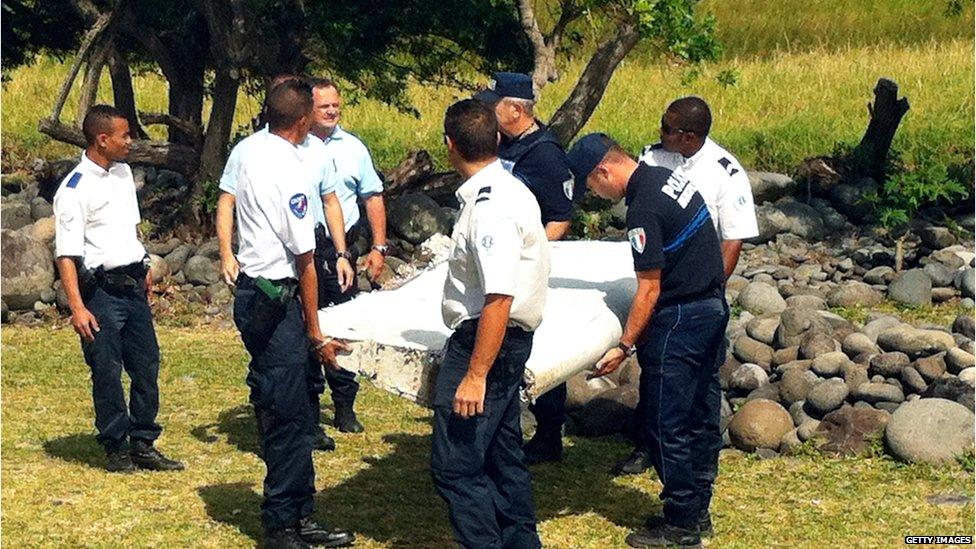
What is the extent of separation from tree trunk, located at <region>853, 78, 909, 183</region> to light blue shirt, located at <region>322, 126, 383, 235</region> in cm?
802

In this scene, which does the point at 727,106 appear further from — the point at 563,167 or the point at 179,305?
the point at 563,167

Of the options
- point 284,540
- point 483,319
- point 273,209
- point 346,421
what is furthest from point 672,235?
point 346,421

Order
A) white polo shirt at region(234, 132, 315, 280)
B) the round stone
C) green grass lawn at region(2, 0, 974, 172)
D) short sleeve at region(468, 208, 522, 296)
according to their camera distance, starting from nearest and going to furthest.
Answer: short sleeve at region(468, 208, 522, 296) < white polo shirt at region(234, 132, 315, 280) < the round stone < green grass lawn at region(2, 0, 974, 172)

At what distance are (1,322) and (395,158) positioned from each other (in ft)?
19.9

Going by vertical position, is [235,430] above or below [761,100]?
below

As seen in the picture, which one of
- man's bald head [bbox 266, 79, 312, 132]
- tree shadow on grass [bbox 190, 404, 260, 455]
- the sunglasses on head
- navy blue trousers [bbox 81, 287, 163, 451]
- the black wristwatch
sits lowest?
tree shadow on grass [bbox 190, 404, 260, 455]

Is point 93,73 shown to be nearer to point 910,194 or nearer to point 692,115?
point 910,194

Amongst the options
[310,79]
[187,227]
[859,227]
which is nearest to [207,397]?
[310,79]

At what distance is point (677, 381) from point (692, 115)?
1212 millimetres

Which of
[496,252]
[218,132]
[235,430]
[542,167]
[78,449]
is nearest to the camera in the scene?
[496,252]

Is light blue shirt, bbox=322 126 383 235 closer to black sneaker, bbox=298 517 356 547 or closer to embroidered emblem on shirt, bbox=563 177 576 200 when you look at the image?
embroidered emblem on shirt, bbox=563 177 576 200

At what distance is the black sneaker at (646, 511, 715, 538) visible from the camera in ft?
21.6

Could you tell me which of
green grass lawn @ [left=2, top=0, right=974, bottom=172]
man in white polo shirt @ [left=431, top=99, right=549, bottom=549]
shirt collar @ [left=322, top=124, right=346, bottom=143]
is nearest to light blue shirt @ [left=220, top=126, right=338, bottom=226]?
shirt collar @ [left=322, top=124, right=346, bottom=143]

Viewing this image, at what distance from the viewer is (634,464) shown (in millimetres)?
7672
